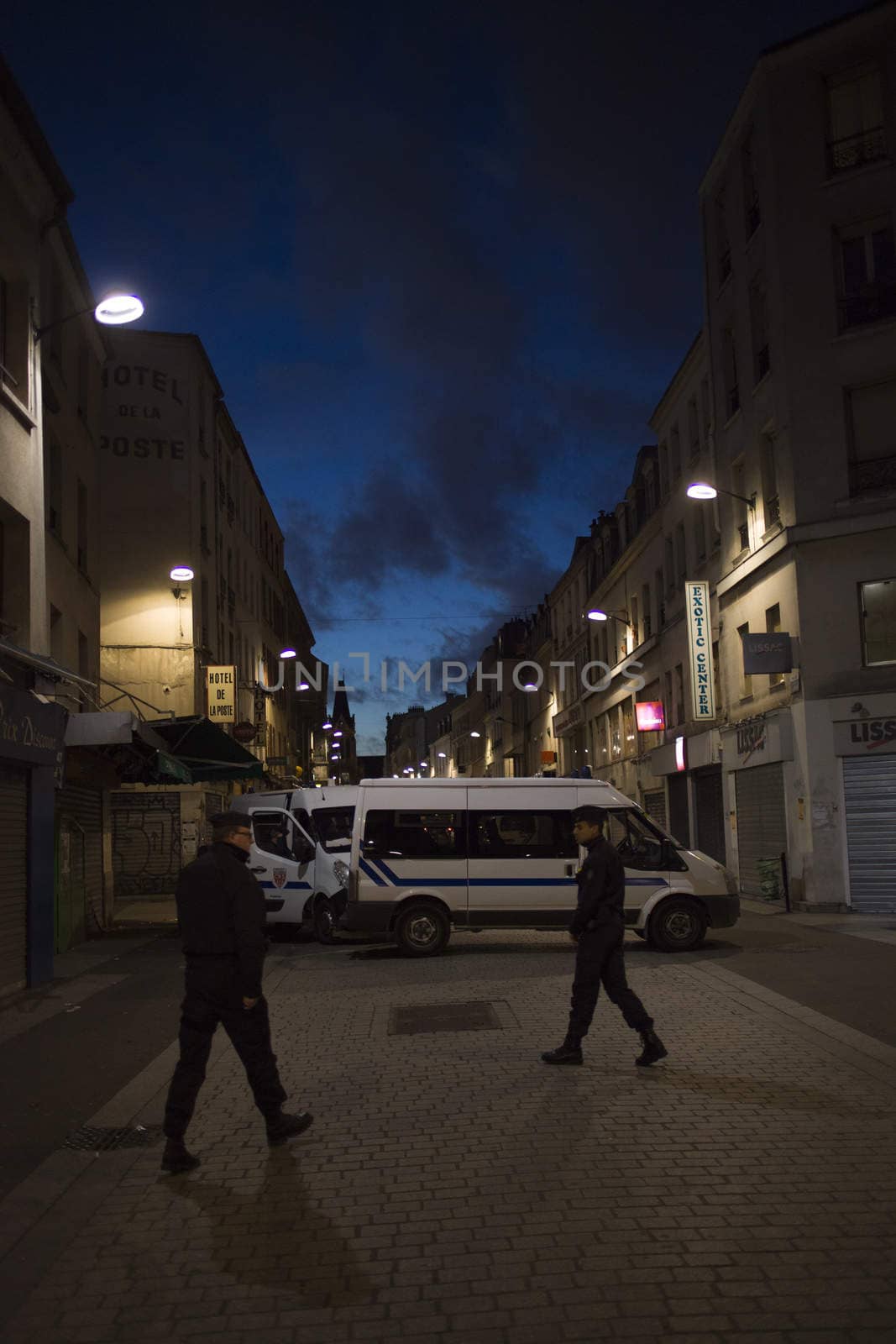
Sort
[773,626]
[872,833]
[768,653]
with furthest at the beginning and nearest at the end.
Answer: [773,626]
[768,653]
[872,833]

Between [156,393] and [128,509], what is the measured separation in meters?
3.37

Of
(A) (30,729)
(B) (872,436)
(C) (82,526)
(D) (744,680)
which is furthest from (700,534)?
(A) (30,729)

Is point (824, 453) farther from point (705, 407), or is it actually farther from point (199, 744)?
point (199, 744)

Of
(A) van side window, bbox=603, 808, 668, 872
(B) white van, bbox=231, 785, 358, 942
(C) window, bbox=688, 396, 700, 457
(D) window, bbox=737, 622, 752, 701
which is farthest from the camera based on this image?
(C) window, bbox=688, 396, 700, 457

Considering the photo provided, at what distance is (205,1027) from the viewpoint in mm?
6398

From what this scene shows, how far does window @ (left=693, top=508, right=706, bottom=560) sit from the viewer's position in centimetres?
3102

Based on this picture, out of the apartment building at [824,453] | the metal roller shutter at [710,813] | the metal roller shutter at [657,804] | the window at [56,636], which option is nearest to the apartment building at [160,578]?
the window at [56,636]

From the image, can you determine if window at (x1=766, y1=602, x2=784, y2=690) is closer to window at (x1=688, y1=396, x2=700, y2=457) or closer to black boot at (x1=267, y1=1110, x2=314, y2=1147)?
window at (x1=688, y1=396, x2=700, y2=457)

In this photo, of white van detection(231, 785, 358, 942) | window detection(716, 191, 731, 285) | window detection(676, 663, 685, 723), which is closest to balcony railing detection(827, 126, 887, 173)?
window detection(716, 191, 731, 285)

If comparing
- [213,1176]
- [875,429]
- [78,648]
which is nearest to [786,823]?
[875,429]

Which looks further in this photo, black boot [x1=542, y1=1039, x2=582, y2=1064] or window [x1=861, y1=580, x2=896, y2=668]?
window [x1=861, y1=580, x2=896, y2=668]

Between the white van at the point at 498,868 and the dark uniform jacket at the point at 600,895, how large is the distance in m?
7.81

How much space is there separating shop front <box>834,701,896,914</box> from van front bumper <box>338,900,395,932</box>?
9525mm

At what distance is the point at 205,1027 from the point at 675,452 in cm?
3023
